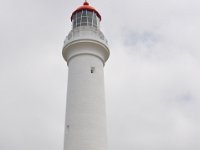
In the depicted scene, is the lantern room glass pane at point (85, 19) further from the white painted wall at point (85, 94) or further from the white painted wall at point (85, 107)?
the white painted wall at point (85, 107)

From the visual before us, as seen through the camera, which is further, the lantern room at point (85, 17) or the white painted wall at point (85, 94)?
the lantern room at point (85, 17)

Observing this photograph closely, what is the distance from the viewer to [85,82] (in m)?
17.1

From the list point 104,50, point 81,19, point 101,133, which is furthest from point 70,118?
point 81,19

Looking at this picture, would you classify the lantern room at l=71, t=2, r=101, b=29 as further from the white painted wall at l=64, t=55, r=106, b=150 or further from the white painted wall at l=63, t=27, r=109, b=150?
the white painted wall at l=64, t=55, r=106, b=150

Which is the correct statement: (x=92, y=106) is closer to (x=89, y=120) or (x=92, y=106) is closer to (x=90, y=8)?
(x=89, y=120)

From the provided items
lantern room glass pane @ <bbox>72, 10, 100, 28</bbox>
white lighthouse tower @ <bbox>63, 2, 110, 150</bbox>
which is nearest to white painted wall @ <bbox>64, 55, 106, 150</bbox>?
white lighthouse tower @ <bbox>63, 2, 110, 150</bbox>

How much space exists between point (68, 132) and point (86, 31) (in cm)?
570

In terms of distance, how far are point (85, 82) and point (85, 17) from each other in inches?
164

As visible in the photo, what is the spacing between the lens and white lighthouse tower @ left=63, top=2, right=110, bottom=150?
16.0m

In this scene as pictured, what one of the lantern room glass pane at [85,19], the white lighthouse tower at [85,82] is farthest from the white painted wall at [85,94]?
the lantern room glass pane at [85,19]

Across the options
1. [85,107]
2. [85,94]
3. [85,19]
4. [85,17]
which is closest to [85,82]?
[85,94]

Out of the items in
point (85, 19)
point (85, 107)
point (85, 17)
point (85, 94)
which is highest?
point (85, 17)

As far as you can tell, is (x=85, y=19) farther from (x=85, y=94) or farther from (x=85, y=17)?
(x=85, y=94)

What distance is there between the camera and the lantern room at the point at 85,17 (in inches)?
744
